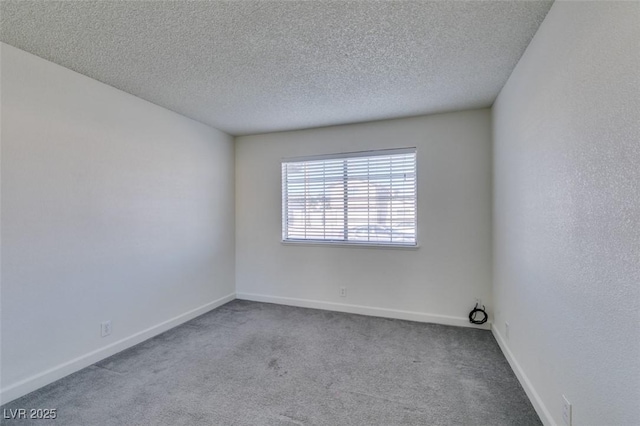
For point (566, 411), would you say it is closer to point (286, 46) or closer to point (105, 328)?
point (286, 46)

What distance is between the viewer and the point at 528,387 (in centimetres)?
194

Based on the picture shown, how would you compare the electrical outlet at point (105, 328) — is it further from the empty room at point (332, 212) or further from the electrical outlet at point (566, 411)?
the electrical outlet at point (566, 411)

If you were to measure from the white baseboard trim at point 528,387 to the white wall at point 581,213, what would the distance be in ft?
0.04

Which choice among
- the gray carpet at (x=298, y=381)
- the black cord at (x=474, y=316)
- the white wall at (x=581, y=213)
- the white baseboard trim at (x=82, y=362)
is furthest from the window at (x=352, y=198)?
the white baseboard trim at (x=82, y=362)

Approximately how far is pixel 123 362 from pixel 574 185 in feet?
11.2

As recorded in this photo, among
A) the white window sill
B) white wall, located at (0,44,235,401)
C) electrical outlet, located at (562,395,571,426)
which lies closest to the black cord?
the white window sill

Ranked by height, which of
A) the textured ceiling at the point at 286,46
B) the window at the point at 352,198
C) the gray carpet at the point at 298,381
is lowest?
the gray carpet at the point at 298,381

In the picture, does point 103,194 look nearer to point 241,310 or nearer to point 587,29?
point 241,310

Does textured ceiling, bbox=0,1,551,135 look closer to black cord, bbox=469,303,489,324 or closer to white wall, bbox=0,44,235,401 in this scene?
white wall, bbox=0,44,235,401

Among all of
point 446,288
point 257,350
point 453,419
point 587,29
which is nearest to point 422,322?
point 446,288

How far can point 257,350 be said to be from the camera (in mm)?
2664

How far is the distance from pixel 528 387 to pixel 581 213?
136cm

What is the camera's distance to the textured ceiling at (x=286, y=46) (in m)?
1.62

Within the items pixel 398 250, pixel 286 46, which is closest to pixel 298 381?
pixel 398 250
